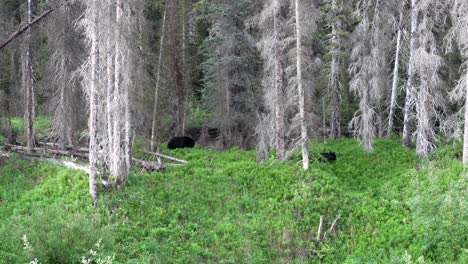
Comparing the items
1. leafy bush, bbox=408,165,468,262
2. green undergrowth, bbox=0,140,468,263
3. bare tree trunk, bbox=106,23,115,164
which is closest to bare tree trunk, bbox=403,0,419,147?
green undergrowth, bbox=0,140,468,263

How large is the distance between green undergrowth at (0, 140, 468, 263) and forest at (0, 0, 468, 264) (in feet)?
0.17

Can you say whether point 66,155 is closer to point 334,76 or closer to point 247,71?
point 247,71

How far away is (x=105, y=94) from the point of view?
1588 centimetres

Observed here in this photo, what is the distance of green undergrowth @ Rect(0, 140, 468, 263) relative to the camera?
10750mm

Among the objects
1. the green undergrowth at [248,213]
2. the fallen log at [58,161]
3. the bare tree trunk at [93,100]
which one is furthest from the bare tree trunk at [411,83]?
the fallen log at [58,161]

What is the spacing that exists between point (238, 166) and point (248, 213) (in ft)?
12.9

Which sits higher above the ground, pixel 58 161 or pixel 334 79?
pixel 334 79

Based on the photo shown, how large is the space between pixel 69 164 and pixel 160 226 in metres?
6.31

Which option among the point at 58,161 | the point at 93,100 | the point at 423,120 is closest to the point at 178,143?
the point at 58,161

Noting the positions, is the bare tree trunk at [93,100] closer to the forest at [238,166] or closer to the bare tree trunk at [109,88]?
the forest at [238,166]

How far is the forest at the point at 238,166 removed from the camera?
460 inches

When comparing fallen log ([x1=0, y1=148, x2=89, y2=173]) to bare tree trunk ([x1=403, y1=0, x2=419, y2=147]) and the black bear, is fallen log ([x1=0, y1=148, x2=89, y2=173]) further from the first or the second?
bare tree trunk ([x1=403, y1=0, x2=419, y2=147])

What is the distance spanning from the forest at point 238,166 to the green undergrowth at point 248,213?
0.05m

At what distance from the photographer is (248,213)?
1421cm
